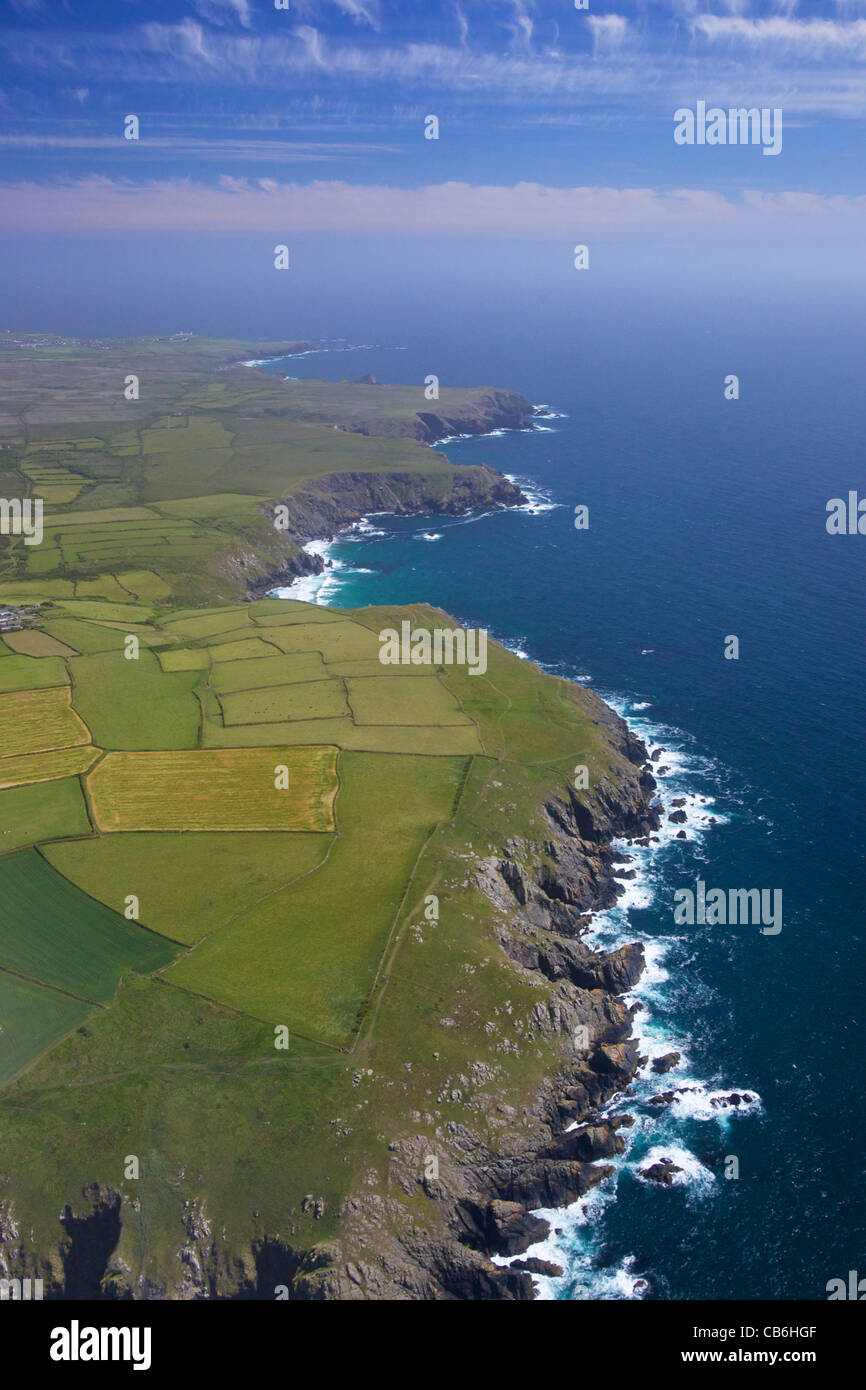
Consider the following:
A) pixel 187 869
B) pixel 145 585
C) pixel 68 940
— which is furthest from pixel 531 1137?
pixel 145 585

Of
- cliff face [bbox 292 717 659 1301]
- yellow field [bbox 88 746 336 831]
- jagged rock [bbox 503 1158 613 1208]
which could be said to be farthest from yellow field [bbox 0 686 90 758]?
jagged rock [bbox 503 1158 613 1208]

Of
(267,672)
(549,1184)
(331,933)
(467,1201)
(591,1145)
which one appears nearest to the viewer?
(467,1201)

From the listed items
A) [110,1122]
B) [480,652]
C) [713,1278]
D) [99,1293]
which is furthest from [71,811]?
[713,1278]

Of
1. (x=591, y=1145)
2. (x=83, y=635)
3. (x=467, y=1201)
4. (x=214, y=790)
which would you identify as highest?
(x=83, y=635)

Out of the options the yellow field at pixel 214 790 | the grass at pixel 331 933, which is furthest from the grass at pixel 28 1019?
the yellow field at pixel 214 790

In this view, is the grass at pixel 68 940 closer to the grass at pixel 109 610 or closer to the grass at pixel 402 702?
the grass at pixel 402 702

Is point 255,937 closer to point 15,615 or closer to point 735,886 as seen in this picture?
point 735,886
